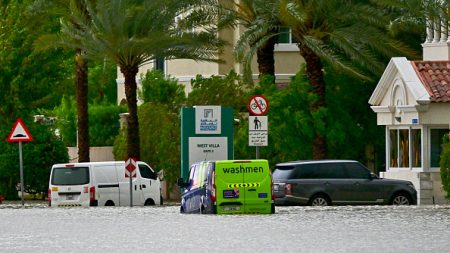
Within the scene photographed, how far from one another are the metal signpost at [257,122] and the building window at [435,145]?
10.8 m

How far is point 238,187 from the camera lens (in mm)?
39594

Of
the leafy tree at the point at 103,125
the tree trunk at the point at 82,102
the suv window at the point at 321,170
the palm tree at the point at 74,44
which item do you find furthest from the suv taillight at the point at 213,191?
the leafy tree at the point at 103,125

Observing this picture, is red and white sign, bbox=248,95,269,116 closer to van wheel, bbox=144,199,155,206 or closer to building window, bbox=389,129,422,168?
van wheel, bbox=144,199,155,206

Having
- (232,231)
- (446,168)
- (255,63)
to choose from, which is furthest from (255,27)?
(232,231)

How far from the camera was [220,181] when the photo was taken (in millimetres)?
39562

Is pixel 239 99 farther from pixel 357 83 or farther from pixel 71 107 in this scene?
pixel 71 107

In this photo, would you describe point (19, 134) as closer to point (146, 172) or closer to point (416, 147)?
point (146, 172)

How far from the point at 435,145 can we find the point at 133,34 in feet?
36.3

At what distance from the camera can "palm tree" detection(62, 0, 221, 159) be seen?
57.2 meters

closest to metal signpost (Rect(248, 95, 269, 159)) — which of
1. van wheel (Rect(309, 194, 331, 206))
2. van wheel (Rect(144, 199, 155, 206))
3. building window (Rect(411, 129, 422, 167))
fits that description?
van wheel (Rect(309, 194, 331, 206))

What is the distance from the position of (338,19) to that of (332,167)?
32.4 ft

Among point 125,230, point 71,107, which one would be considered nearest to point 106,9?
point 125,230

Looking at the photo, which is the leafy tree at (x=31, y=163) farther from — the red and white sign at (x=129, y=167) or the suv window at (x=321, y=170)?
the suv window at (x=321, y=170)

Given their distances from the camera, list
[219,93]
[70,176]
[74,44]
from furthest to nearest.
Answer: [219,93] < [74,44] < [70,176]
